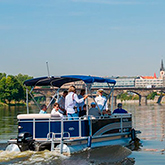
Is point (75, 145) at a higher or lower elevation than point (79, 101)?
lower

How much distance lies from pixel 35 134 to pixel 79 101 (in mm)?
1894

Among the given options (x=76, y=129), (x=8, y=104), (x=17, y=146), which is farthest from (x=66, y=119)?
(x=8, y=104)

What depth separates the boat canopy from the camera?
1586 centimetres

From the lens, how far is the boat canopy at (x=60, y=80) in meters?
15.9

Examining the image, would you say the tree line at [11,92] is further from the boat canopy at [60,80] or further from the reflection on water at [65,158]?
the reflection on water at [65,158]

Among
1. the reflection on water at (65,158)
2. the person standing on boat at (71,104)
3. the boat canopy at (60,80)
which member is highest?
the boat canopy at (60,80)

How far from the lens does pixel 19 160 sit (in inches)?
547

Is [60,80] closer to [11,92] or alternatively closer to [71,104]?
[71,104]

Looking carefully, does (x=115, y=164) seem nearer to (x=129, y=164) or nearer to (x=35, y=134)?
(x=129, y=164)

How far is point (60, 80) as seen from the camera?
701 inches

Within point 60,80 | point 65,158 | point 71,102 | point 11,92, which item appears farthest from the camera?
point 11,92

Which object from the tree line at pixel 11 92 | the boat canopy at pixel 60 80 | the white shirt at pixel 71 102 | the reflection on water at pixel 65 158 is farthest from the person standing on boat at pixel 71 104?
the tree line at pixel 11 92

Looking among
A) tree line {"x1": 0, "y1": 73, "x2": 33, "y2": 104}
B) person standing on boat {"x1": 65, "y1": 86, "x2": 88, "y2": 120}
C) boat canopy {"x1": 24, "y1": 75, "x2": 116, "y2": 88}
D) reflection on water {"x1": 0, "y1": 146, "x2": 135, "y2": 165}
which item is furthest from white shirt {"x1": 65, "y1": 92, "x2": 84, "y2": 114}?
tree line {"x1": 0, "y1": 73, "x2": 33, "y2": 104}

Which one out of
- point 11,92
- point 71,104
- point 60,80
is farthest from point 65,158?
point 11,92
